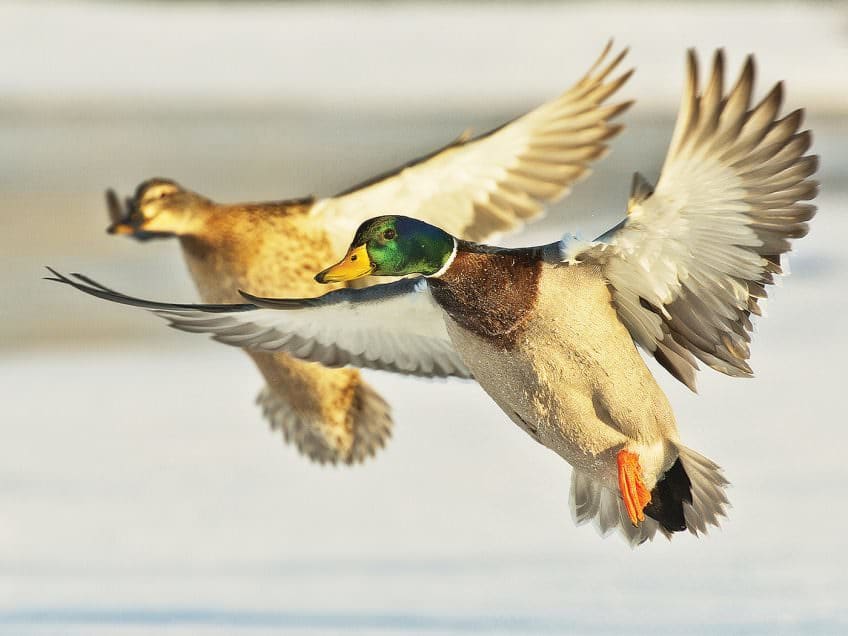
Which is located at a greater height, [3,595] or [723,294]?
[723,294]

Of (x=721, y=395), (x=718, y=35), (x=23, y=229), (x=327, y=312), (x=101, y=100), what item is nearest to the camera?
(x=327, y=312)

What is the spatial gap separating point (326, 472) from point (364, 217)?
0.91 meters

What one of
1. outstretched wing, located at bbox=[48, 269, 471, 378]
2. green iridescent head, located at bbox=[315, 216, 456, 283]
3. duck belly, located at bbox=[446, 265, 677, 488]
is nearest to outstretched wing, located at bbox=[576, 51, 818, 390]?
duck belly, located at bbox=[446, 265, 677, 488]

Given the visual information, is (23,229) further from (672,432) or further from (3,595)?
(672,432)

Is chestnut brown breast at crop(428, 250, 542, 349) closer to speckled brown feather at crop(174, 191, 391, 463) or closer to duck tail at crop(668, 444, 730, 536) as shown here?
duck tail at crop(668, 444, 730, 536)

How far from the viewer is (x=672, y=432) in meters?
3.65

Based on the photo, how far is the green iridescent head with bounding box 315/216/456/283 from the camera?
3480mm

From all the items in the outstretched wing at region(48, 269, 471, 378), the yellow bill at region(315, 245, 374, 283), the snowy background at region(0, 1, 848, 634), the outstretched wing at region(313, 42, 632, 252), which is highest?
the outstretched wing at region(313, 42, 632, 252)

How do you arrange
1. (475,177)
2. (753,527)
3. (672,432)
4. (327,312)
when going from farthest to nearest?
(475,177) → (753,527) → (327,312) → (672,432)

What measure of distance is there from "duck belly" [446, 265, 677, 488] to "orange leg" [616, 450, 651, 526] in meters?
0.03

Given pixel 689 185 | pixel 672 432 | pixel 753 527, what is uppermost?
pixel 689 185

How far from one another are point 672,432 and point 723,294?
1.38ft

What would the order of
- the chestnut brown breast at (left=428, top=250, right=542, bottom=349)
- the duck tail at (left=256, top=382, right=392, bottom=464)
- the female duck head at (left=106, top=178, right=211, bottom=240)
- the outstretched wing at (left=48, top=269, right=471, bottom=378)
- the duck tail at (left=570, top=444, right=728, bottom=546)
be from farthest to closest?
the female duck head at (left=106, top=178, right=211, bottom=240) → the duck tail at (left=256, top=382, right=392, bottom=464) → the outstretched wing at (left=48, top=269, right=471, bottom=378) → the duck tail at (left=570, top=444, right=728, bottom=546) → the chestnut brown breast at (left=428, top=250, right=542, bottom=349)

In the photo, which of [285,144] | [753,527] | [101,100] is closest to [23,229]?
[285,144]
